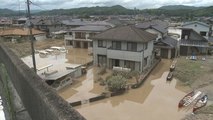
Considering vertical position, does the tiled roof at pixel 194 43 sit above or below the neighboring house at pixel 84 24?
below

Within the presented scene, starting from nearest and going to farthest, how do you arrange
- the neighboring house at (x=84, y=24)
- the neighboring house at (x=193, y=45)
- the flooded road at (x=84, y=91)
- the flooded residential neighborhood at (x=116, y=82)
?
1. the flooded residential neighborhood at (x=116, y=82)
2. the flooded road at (x=84, y=91)
3. the neighboring house at (x=193, y=45)
4. the neighboring house at (x=84, y=24)

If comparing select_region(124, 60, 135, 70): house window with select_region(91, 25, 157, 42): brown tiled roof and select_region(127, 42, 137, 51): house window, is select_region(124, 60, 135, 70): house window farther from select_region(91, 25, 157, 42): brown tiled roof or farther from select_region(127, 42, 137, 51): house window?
select_region(91, 25, 157, 42): brown tiled roof

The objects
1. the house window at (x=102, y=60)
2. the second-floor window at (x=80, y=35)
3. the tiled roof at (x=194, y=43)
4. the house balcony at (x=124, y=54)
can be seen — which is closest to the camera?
the house balcony at (x=124, y=54)

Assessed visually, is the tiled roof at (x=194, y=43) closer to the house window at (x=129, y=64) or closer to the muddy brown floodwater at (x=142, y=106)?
the house window at (x=129, y=64)

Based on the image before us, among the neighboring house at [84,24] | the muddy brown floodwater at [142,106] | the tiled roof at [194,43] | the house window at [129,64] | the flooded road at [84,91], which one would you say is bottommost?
the muddy brown floodwater at [142,106]

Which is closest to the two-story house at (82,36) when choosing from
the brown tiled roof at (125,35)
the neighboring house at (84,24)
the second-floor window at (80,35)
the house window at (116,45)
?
the second-floor window at (80,35)

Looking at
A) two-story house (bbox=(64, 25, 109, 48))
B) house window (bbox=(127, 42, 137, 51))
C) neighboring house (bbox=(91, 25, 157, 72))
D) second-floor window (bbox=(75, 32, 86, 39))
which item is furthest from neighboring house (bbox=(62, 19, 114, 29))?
house window (bbox=(127, 42, 137, 51))
